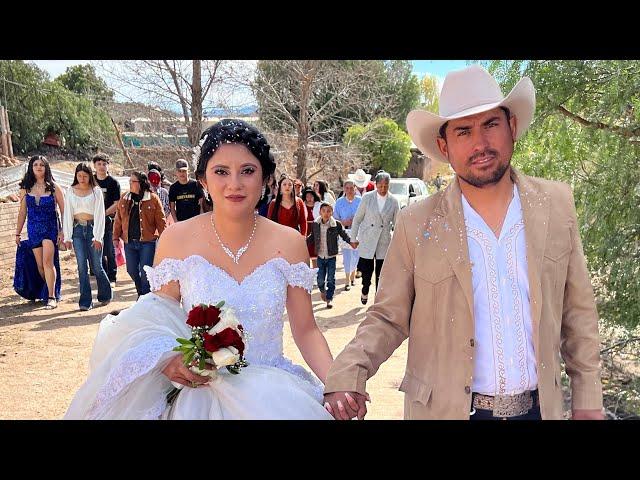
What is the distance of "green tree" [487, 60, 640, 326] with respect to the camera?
18.4 ft

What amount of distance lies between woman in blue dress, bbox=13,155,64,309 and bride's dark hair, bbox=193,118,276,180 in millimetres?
6695

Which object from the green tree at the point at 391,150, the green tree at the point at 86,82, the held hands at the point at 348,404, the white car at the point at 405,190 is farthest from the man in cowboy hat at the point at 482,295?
the green tree at the point at 391,150

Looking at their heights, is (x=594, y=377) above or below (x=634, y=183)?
below

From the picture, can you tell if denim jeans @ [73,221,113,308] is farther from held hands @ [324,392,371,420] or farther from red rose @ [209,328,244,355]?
held hands @ [324,392,371,420]

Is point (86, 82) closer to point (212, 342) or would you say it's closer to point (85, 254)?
point (85, 254)

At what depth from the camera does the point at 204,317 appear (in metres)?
2.46

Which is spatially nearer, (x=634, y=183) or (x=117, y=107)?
(x=634, y=183)

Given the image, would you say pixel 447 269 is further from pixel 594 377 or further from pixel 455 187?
pixel 594 377

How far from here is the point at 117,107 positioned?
17078 mm

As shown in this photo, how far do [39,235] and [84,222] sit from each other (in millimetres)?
726

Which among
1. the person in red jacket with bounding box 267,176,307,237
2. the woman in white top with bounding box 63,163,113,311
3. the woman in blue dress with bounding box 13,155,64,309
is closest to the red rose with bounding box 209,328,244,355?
the person in red jacket with bounding box 267,176,307,237
